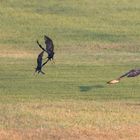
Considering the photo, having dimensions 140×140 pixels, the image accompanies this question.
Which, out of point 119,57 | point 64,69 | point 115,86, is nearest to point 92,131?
point 115,86

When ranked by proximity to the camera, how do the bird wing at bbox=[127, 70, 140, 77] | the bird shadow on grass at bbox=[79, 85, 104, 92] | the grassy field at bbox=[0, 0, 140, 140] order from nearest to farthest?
the bird wing at bbox=[127, 70, 140, 77] → the grassy field at bbox=[0, 0, 140, 140] → the bird shadow on grass at bbox=[79, 85, 104, 92]

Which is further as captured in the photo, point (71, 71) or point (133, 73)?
point (71, 71)

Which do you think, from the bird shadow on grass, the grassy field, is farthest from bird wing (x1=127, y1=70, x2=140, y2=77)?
the bird shadow on grass

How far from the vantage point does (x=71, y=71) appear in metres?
26.0

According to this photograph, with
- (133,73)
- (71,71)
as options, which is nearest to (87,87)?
(71,71)

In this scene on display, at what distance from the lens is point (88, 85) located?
917 inches

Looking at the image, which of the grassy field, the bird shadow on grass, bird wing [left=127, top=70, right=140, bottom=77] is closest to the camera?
bird wing [left=127, top=70, right=140, bottom=77]

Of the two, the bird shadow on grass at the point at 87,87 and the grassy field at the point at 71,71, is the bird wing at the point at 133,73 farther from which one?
the bird shadow on grass at the point at 87,87

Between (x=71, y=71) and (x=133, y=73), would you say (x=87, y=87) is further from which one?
(x=133, y=73)

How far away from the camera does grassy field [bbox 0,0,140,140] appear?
642 inches

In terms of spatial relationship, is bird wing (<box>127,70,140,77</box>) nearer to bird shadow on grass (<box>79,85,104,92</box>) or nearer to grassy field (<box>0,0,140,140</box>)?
grassy field (<box>0,0,140,140</box>)

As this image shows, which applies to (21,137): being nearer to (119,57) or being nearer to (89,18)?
(119,57)

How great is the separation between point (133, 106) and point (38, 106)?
1.79m

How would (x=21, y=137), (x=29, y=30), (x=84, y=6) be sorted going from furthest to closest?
(x=84, y=6)
(x=29, y=30)
(x=21, y=137)
